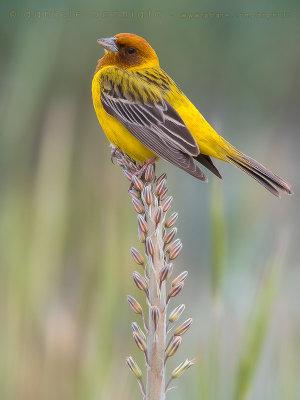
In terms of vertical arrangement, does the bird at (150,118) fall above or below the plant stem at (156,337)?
above

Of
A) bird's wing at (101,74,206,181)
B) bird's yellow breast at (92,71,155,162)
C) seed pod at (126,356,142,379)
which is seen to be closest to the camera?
seed pod at (126,356,142,379)

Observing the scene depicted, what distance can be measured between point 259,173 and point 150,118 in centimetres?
52

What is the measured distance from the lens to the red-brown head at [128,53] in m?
2.40

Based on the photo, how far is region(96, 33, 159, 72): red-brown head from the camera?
7.87 feet

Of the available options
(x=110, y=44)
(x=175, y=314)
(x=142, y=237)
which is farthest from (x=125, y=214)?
(x=110, y=44)

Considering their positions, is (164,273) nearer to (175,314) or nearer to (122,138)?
(175,314)

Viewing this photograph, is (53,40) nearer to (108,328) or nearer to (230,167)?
(230,167)

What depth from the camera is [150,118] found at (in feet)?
7.58

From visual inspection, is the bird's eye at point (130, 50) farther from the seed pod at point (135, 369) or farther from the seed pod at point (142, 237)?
the seed pod at point (135, 369)

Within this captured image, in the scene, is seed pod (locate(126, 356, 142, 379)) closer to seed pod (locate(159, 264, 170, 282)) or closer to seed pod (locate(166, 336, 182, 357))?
seed pod (locate(166, 336, 182, 357))

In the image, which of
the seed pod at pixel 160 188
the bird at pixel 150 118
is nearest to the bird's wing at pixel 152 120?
the bird at pixel 150 118

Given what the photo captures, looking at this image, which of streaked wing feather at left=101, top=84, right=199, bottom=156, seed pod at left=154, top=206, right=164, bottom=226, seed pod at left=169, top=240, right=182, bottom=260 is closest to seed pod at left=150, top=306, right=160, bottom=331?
seed pod at left=169, top=240, right=182, bottom=260

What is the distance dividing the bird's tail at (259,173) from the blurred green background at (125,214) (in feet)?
0.15

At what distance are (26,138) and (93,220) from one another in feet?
2.09
